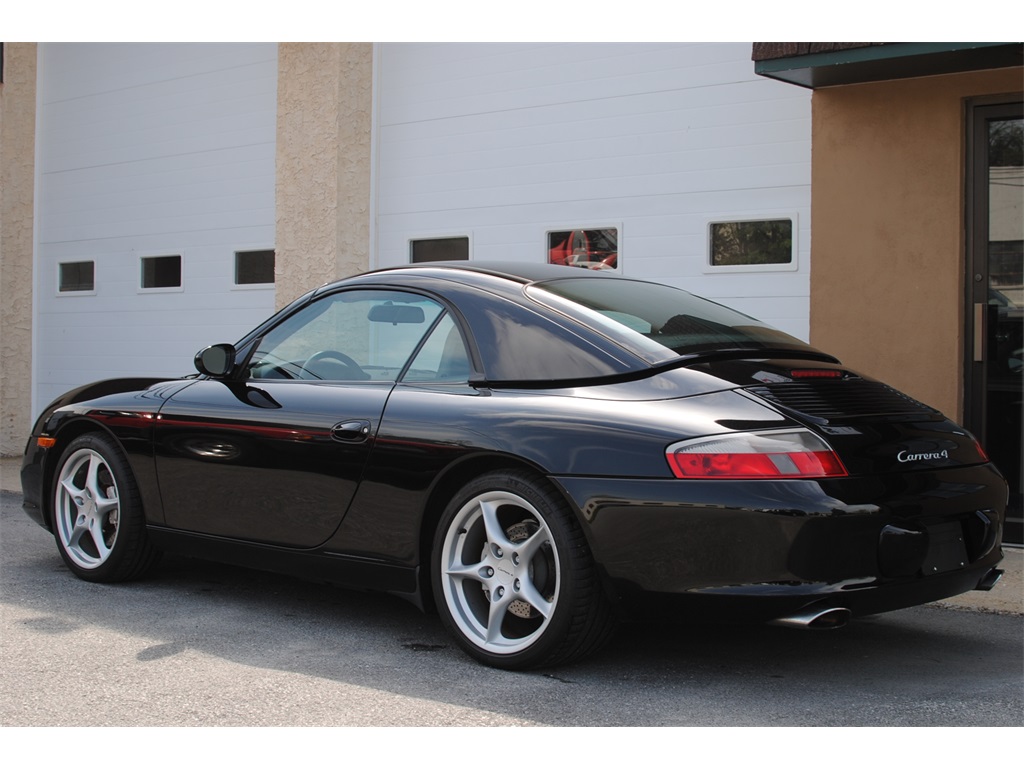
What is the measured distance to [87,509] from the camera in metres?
5.54

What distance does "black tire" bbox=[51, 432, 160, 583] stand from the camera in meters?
5.34

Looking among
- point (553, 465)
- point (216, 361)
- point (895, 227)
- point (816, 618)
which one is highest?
point (895, 227)

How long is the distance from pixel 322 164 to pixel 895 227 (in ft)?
17.0

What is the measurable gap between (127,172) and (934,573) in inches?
425

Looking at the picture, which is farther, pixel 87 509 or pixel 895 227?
pixel 895 227

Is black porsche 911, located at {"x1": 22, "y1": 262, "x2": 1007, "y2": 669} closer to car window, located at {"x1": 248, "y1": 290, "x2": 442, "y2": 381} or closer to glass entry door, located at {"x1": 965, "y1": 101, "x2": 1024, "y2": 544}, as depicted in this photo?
car window, located at {"x1": 248, "y1": 290, "x2": 442, "y2": 381}

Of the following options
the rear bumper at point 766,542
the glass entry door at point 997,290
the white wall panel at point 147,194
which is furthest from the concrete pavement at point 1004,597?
the white wall panel at point 147,194

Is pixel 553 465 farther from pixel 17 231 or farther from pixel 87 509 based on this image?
pixel 17 231

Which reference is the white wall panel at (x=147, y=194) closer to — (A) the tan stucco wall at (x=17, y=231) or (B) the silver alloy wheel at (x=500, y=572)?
(A) the tan stucco wall at (x=17, y=231)

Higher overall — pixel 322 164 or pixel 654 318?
pixel 322 164

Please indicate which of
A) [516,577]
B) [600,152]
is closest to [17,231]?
[600,152]

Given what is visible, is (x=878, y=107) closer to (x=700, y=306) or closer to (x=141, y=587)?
(x=700, y=306)

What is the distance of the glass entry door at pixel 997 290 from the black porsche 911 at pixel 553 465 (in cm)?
300

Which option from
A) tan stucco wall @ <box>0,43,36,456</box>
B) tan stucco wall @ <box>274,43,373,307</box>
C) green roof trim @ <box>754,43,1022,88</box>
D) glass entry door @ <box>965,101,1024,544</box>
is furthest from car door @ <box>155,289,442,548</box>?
tan stucco wall @ <box>0,43,36,456</box>
